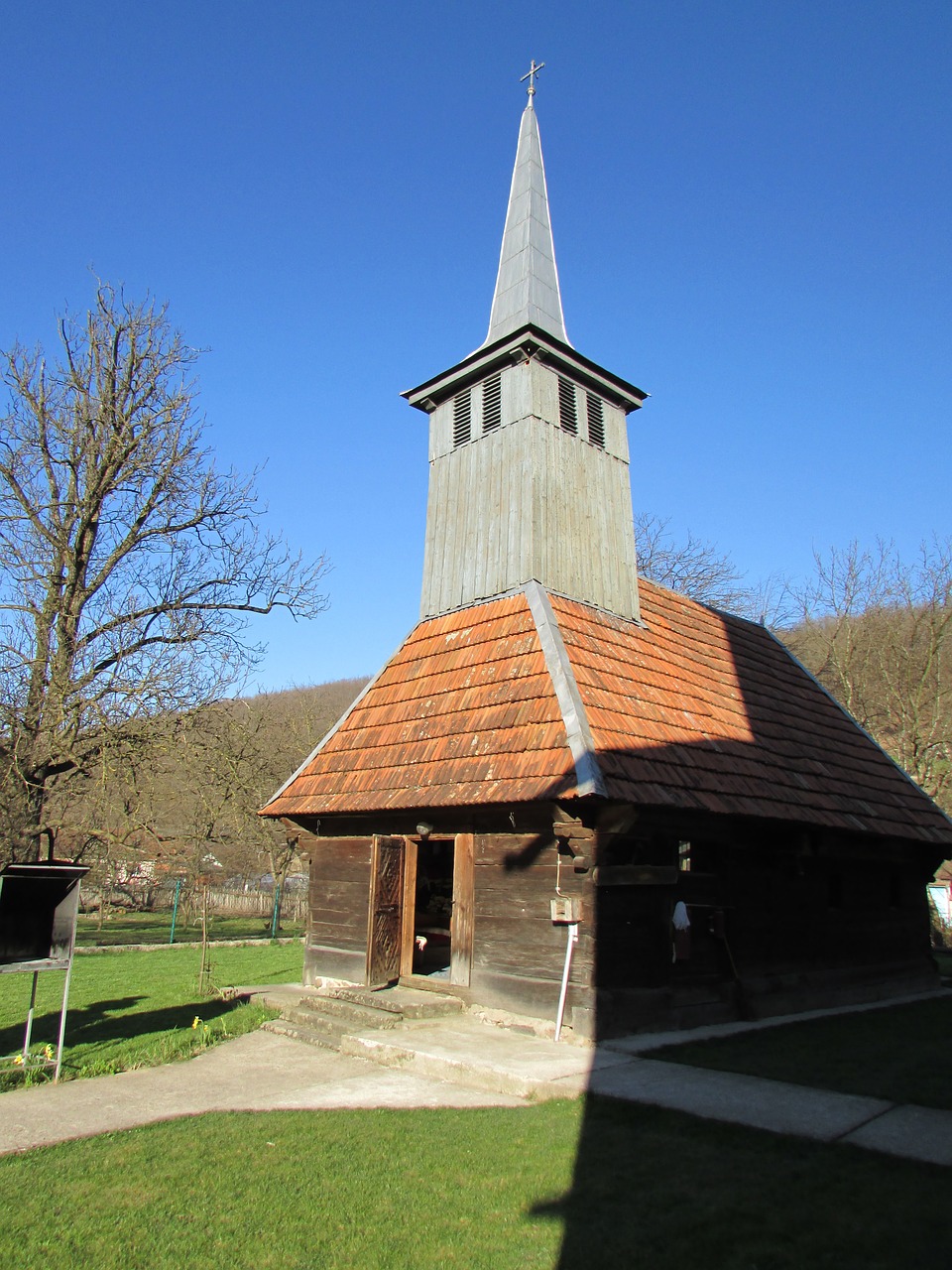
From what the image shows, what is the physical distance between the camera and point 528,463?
13094 millimetres

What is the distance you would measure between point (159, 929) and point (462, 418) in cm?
1887

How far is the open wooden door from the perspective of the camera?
35.8 ft

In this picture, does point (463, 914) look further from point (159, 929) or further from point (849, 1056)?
point (159, 929)

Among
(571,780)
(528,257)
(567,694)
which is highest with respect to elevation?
(528,257)

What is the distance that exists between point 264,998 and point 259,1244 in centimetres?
740

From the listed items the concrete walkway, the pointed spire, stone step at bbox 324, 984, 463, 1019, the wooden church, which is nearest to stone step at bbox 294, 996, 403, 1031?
stone step at bbox 324, 984, 463, 1019

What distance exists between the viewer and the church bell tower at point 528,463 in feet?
42.9

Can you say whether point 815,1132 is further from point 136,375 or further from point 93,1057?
point 136,375

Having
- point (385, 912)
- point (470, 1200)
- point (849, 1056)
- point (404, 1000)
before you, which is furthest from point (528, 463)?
point (470, 1200)

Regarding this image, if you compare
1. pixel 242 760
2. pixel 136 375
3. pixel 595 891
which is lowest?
pixel 595 891

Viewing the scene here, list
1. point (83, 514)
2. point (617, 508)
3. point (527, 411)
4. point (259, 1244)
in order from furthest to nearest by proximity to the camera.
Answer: point (83, 514)
point (617, 508)
point (527, 411)
point (259, 1244)

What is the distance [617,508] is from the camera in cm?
1448

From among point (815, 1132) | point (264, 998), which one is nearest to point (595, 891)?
point (815, 1132)

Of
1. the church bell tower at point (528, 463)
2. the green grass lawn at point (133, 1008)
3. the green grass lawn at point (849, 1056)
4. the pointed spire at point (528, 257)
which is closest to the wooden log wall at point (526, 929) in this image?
the green grass lawn at point (849, 1056)
